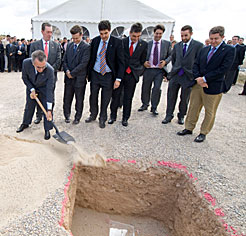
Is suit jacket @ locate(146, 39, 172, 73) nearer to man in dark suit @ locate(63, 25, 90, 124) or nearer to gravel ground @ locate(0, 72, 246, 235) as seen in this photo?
gravel ground @ locate(0, 72, 246, 235)

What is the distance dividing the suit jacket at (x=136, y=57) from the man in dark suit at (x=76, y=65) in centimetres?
73

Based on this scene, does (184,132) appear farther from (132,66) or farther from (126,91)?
(132,66)

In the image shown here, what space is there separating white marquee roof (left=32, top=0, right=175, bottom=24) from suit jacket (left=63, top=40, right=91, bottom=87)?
26.1ft

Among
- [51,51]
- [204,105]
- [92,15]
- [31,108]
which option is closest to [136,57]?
[204,105]

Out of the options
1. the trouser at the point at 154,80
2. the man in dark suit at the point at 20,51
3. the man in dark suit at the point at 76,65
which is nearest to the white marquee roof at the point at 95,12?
the man in dark suit at the point at 20,51

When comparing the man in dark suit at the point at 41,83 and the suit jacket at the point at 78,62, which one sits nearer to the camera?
the man in dark suit at the point at 41,83

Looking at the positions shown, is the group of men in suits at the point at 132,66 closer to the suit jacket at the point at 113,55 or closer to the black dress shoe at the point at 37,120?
the suit jacket at the point at 113,55

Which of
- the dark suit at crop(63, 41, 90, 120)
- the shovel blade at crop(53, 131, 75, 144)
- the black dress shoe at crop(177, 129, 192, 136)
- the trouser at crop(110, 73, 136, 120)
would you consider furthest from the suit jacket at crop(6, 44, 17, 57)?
the black dress shoe at crop(177, 129, 192, 136)

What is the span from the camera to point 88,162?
3354 mm

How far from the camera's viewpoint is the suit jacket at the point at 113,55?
3.79 metres

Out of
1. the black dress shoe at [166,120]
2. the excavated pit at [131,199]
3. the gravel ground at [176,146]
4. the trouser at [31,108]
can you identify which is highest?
the trouser at [31,108]

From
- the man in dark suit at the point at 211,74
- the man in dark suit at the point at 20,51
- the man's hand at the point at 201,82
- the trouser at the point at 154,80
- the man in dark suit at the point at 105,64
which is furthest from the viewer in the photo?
the man in dark suit at the point at 20,51

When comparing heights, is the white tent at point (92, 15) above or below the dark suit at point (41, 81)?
above

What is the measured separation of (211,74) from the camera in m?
3.50
